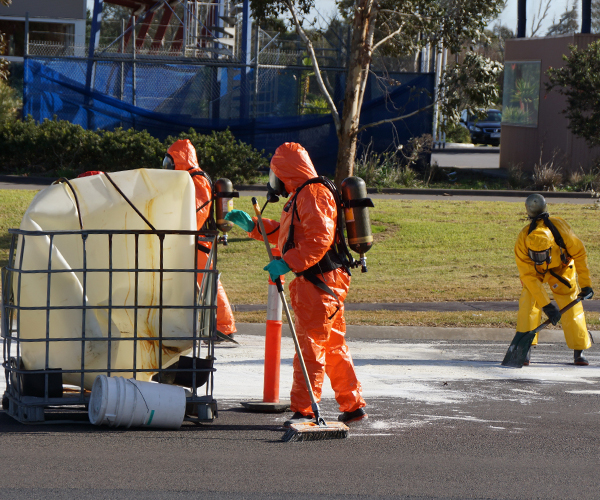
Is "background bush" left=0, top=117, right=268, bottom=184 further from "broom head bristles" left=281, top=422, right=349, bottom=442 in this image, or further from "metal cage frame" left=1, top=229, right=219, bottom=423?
"broom head bristles" left=281, top=422, right=349, bottom=442

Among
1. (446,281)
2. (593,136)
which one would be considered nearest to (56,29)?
(593,136)

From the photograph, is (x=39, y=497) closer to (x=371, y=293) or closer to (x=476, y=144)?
(x=371, y=293)

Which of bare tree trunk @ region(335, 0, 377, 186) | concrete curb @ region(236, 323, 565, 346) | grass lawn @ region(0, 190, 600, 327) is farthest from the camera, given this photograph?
bare tree trunk @ region(335, 0, 377, 186)

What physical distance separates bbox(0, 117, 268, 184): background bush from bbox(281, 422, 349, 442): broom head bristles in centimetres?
1455

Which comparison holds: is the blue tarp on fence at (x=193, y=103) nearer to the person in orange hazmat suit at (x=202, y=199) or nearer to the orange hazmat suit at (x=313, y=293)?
the person in orange hazmat suit at (x=202, y=199)

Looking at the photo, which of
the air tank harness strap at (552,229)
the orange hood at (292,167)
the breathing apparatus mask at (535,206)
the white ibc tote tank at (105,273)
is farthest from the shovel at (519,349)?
the white ibc tote tank at (105,273)

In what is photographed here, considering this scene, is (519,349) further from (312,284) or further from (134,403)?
(134,403)

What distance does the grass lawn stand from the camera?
10.9m

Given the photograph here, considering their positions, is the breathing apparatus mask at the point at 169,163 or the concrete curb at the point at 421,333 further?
the concrete curb at the point at 421,333

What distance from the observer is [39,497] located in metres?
3.87

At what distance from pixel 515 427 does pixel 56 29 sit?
3737 centimetres

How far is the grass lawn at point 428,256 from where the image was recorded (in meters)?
10.9

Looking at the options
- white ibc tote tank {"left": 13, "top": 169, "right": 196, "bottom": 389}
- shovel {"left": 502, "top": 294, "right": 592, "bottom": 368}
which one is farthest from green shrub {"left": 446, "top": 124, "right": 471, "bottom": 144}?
white ibc tote tank {"left": 13, "top": 169, "right": 196, "bottom": 389}

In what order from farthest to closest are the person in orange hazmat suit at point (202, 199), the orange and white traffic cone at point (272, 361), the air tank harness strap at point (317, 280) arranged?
the person in orange hazmat suit at point (202, 199) < the orange and white traffic cone at point (272, 361) < the air tank harness strap at point (317, 280)
